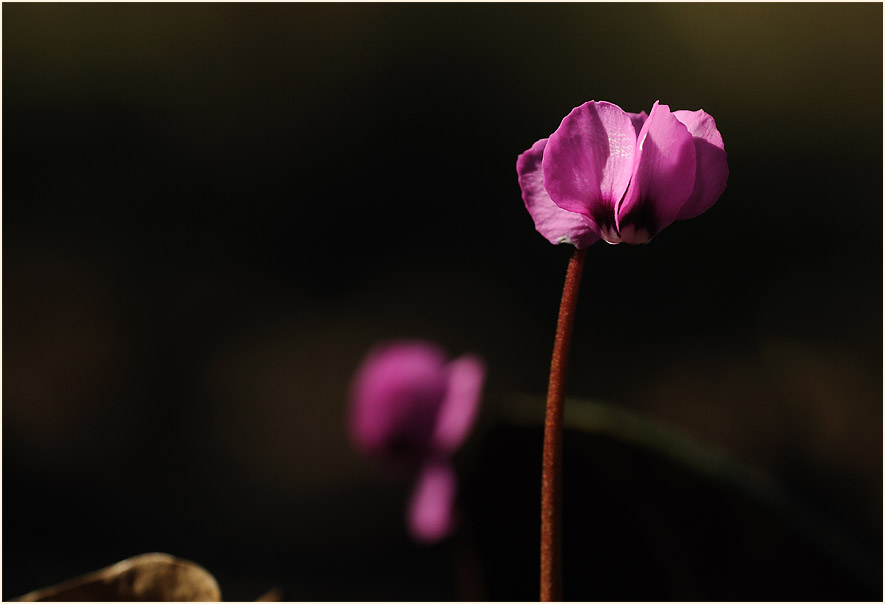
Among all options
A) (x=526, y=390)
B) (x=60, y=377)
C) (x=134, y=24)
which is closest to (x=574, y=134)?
(x=526, y=390)

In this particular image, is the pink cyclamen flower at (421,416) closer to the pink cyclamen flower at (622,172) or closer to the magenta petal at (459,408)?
the magenta petal at (459,408)

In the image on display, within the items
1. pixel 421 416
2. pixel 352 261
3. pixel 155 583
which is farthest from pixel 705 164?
pixel 352 261

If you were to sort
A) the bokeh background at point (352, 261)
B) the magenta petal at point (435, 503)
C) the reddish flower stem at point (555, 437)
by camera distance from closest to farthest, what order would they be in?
the reddish flower stem at point (555, 437) < the magenta petal at point (435, 503) < the bokeh background at point (352, 261)

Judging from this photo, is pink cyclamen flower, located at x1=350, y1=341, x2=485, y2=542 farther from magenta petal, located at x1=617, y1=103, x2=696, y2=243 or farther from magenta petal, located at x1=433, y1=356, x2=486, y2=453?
magenta petal, located at x1=617, y1=103, x2=696, y2=243

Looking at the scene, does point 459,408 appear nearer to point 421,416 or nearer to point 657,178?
point 421,416

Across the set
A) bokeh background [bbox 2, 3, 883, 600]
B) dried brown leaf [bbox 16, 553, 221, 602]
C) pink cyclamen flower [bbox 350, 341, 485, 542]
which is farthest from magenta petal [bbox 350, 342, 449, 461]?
bokeh background [bbox 2, 3, 883, 600]

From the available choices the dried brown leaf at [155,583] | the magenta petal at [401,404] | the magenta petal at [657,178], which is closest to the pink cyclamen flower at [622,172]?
the magenta petal at [657,178]
